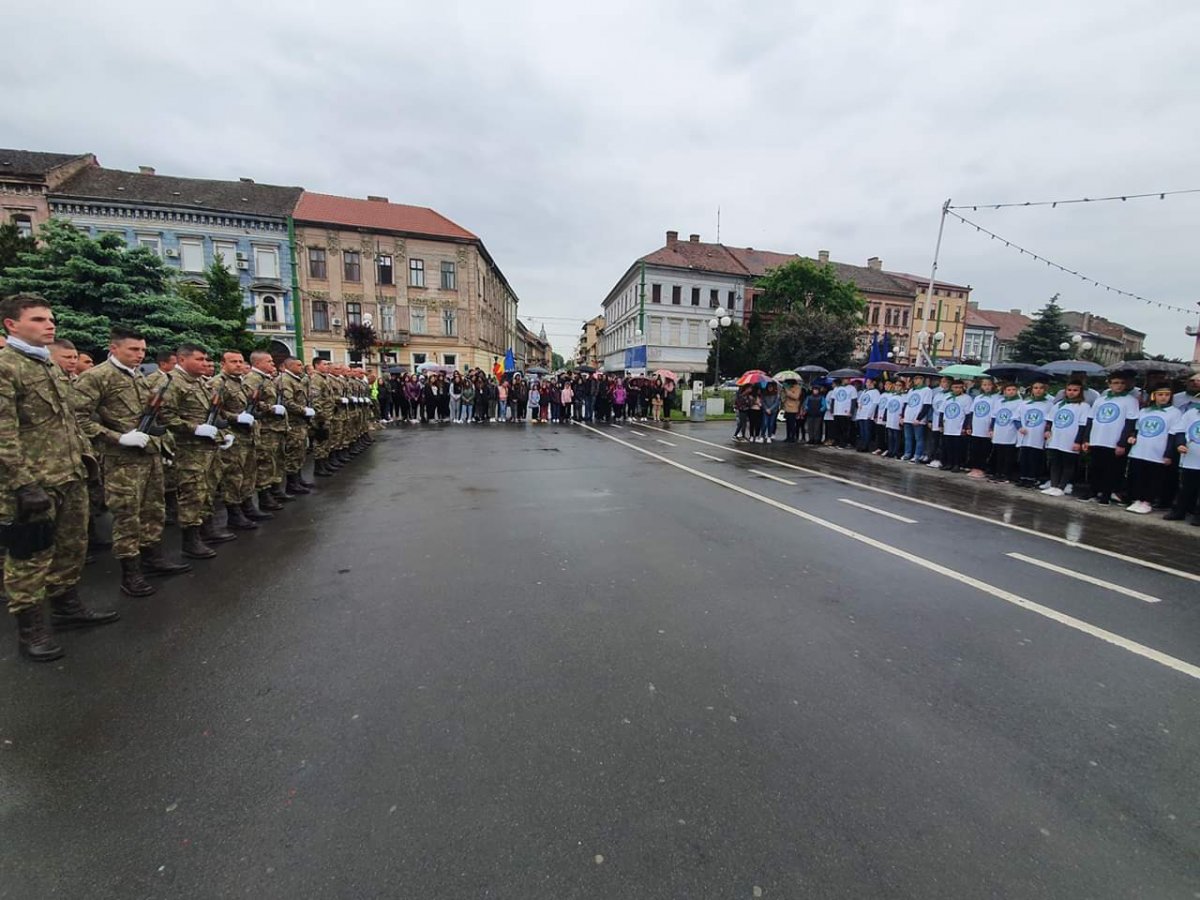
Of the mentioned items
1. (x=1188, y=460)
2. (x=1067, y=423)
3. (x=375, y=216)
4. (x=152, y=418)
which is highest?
(x=375, y=216)

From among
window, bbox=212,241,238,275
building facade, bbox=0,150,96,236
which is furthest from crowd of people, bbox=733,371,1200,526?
building facade, bbox=0,150,96,236

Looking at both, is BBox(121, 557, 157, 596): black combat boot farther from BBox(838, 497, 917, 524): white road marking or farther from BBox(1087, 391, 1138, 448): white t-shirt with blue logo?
BBox(1087, 391, 1138, 448): white t-shirt with blue logo

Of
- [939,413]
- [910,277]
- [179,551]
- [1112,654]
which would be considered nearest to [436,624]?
[179,551]

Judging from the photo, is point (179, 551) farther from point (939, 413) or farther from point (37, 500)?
point (939, 413)

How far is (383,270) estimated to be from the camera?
42.4 metres

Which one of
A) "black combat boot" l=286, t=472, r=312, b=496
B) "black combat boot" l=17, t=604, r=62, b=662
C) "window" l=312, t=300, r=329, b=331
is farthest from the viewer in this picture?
"window" l=312, t=300, r=329, b=331

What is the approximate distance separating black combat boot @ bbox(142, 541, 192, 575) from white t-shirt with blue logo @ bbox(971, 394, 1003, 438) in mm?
12932

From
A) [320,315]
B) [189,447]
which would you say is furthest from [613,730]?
[320,315]

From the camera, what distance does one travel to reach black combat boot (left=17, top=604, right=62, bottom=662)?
3.48 metres

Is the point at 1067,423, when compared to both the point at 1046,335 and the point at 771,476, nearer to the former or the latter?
the point at 771,476

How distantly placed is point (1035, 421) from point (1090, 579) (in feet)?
19.0

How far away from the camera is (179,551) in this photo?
224 inches

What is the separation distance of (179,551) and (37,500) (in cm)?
246

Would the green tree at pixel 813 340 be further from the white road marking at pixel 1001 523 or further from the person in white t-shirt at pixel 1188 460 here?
the person in white t-shirt at pixel 1188 460
